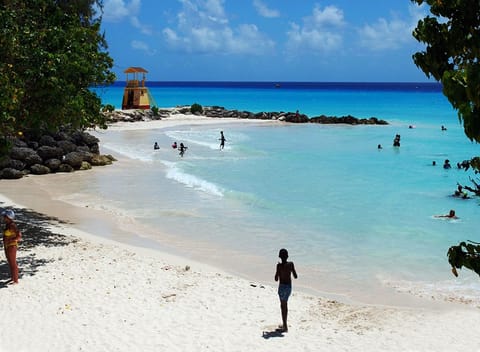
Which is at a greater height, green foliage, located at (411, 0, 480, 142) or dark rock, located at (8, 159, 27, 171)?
green foliage, located at (411, 0, 480, 142)

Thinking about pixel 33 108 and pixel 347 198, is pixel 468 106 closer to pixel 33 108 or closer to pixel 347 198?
pixel 33 108

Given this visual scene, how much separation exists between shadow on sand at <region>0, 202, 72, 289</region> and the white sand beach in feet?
0.22

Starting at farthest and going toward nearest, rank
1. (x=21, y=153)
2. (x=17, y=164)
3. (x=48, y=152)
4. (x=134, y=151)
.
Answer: (x=134, y=151) → (x=48, y=152) → (x=21, y=153) → (x=17, y=164)

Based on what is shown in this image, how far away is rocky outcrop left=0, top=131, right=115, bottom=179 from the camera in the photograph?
27203mm

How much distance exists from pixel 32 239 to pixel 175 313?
654 cm

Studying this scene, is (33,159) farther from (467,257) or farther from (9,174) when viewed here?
(467,257)

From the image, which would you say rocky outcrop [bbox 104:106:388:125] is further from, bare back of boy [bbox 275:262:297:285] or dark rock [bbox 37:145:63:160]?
bare back of boy [bbox 275:262:297:285]

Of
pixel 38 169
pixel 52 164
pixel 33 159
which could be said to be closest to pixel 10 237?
pixel 38 169

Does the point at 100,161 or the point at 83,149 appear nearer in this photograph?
the point at 83,149

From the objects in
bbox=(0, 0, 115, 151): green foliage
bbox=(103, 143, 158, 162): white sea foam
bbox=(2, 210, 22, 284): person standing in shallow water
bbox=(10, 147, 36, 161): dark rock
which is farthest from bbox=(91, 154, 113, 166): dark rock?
bbox=(2, 210, 22, 284): person standing in shallow water

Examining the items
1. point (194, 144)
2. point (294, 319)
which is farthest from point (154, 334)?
point (194, 144)

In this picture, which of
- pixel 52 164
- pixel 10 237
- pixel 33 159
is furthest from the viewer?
pixel 52 164

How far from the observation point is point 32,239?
15.3 meters

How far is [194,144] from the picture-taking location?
154 feet
